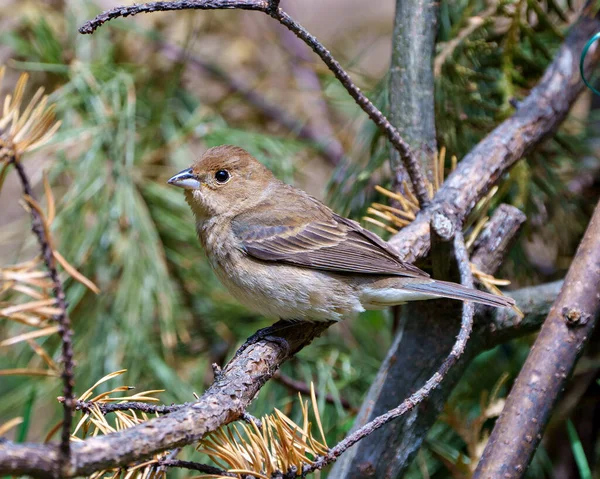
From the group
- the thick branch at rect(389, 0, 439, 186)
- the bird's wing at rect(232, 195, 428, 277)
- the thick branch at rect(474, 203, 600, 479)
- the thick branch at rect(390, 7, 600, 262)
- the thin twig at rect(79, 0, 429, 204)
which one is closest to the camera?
the thin twig at rect(79, 0, 429, 204)

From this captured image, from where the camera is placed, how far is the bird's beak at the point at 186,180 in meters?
3.58

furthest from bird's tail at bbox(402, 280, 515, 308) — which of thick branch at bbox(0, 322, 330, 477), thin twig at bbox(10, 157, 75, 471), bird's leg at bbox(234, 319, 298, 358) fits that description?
thin twig at bbox(10, 157, 75, 471)

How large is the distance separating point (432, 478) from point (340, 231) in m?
1.40

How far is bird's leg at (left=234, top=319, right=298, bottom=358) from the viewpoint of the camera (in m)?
2.67

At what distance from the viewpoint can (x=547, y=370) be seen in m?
2.43

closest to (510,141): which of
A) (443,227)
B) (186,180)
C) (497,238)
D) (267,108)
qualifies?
(497,238)

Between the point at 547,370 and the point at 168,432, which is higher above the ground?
the point at 547,370

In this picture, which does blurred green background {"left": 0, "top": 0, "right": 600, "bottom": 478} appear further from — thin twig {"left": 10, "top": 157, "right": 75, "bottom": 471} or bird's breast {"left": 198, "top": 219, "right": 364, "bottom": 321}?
thin twig {"left": 10, "top": 157, "right": 75, "bottom": 471}

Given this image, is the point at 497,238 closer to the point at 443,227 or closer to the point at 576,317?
the point at 443,227

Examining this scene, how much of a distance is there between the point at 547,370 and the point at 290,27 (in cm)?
154

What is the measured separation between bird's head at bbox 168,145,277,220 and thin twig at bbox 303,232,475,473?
4.92ft

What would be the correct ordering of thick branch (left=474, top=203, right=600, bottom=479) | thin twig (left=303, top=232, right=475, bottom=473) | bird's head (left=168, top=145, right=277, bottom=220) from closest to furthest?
thin twig (left=303, top=232, right=475, bottom=473), thick branch (left=474, top=203, right=600, bottom=479), bird's head (left=168, top=145, right=277, bottom=220)

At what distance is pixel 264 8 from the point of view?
2.12 m

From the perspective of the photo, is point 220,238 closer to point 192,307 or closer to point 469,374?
point 192,307
